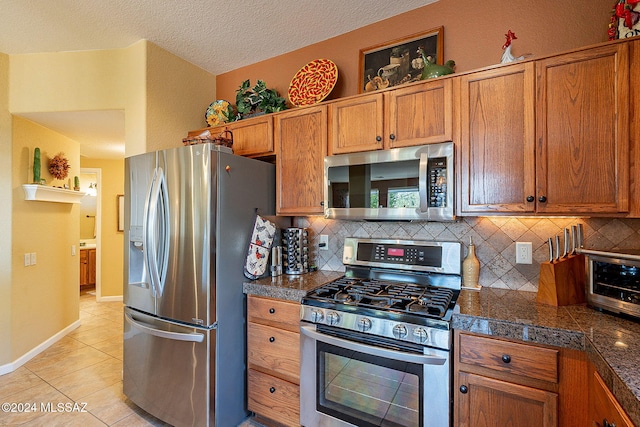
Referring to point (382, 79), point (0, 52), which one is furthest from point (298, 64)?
point (0, 52)

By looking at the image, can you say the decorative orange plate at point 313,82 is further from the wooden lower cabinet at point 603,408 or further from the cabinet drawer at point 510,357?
the wooden lower cabinet at point 603,408

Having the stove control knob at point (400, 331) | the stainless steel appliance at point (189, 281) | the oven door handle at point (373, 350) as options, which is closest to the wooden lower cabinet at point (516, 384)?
the oven door handle at point (373, 350)

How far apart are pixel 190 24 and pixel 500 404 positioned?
3.03 metres

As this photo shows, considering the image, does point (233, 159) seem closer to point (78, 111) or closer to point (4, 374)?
point (78, 111)

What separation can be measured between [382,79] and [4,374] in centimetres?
408

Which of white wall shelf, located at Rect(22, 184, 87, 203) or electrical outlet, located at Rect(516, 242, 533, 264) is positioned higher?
white wall shelf, located at Rect(22, 184, 87, 203)

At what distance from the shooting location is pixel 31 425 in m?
2.06

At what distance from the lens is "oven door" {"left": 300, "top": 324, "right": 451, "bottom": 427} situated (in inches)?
54.6

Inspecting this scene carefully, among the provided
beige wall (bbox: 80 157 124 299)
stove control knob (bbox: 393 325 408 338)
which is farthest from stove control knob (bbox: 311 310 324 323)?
beige wall (bbox: 80 157 124 299)

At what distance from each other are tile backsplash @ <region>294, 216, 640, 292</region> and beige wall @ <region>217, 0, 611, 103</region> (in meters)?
0.99

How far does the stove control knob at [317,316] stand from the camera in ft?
5.52

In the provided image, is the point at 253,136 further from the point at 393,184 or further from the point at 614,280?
the point at 614,280

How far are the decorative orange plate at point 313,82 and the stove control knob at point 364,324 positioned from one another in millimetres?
1616

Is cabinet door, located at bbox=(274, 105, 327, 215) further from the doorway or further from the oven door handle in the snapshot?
the doorway
